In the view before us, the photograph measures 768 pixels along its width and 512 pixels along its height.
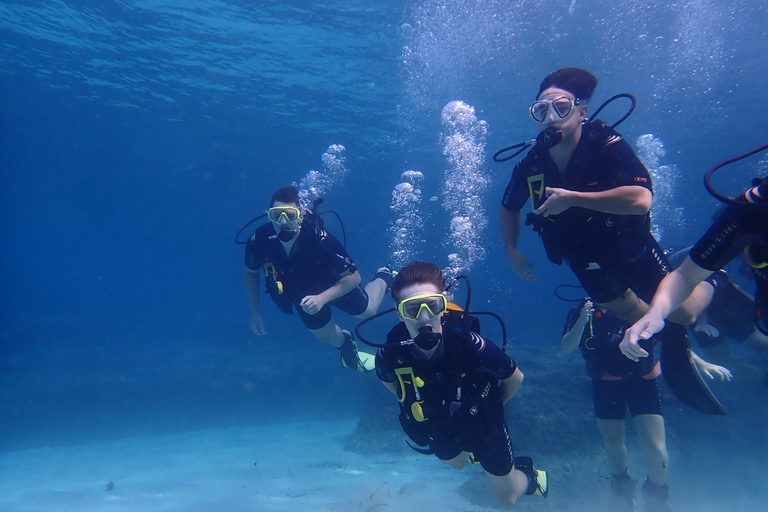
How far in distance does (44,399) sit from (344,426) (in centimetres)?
1318

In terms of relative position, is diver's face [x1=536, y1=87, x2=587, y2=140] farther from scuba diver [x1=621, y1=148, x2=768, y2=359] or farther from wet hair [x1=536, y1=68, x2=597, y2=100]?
scuba diver [x1=621, y1=148, x2=768, y2=359]

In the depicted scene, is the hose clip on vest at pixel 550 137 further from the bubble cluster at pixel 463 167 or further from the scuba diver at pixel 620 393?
the bubble cluster at pixel 463 167

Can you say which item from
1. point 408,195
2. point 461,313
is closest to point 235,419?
point 461,313

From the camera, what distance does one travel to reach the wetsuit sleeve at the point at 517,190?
4156 millimetres

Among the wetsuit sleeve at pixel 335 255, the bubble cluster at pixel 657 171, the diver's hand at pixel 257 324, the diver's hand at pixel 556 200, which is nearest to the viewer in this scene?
the diver's hand at pixel 556 200

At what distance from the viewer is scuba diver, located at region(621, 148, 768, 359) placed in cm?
225

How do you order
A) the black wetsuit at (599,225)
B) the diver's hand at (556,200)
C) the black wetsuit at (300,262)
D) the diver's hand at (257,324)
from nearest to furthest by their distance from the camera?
the diver's hand at (556,200) → the black wetsuit at (599,225) → the black wetsuit at (300,262) → the diver's hand at (257,324)

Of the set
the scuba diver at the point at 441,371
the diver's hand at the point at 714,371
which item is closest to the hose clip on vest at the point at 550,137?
the scuba diver at the point at 441,371

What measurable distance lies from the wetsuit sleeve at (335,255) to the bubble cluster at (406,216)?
1330cm

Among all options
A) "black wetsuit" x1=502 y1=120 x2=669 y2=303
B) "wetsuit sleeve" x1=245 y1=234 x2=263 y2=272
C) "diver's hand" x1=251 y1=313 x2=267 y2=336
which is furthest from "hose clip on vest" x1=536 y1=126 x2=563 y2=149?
"diver's hand" x1=251 y1=313 x2=267 y2=336

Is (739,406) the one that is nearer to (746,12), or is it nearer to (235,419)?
(746,12)

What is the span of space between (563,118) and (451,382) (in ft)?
8.58

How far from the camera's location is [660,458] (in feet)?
18.1

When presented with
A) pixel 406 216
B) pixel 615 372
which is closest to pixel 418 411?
pixel 615 372
